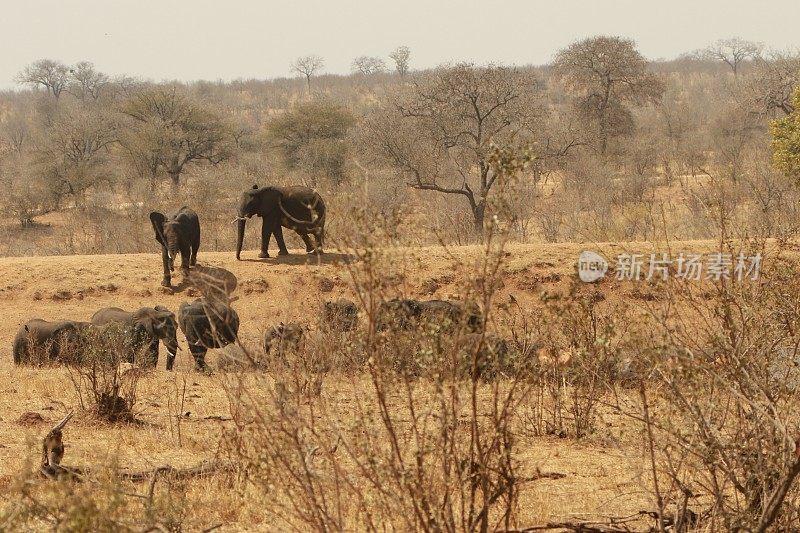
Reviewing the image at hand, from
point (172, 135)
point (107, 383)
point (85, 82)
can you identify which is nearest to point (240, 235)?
point (107, 383)

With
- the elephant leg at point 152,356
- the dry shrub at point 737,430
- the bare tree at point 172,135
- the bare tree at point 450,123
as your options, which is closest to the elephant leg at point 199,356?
the elephant leg at point 152,356

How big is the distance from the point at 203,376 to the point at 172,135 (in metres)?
27.5

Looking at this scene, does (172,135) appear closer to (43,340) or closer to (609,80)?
(609,80)

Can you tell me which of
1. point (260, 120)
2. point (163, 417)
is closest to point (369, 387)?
point (163, 417)

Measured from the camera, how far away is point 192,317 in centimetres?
1219

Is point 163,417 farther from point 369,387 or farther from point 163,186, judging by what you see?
point 163,186

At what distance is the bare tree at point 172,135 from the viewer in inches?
1462

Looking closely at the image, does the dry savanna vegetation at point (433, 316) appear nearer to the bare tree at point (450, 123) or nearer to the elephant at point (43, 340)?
the bare tree at point (450, 123)

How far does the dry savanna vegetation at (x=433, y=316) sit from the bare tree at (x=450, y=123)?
0.30 ft

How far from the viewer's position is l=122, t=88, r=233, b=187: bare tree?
37125 mm

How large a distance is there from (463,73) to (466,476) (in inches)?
973

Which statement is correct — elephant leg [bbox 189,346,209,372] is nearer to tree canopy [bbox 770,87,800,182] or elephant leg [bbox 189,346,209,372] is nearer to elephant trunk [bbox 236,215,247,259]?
elephant trunk [bbox 236,215,247,259]

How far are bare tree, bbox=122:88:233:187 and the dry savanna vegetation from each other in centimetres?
16

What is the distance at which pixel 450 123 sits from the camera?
1101 inches
